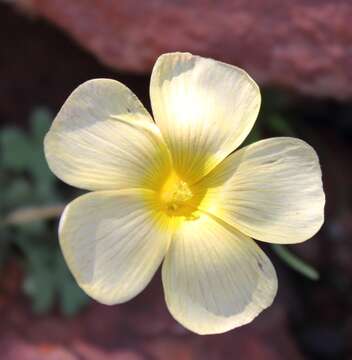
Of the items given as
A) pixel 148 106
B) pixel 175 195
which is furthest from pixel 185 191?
pixel 148 106

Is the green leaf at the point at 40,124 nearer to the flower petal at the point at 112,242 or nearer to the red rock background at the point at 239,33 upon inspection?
the red rock background at the point at 239,33

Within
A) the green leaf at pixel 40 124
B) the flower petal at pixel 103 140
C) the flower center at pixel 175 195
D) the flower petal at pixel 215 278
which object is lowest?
the green leaf at pixel 40 124

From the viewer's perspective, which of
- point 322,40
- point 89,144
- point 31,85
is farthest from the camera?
point 31,85

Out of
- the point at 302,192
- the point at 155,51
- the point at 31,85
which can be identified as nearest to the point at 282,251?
the point at 302,192

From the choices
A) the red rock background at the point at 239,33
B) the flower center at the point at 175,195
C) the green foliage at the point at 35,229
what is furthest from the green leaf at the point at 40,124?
the flower center at the point at 175,195

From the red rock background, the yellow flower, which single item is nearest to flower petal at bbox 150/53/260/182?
the yellow flower

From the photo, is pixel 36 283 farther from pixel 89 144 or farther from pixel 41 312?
pixel 89 144
